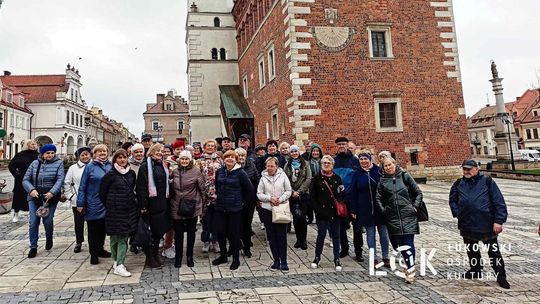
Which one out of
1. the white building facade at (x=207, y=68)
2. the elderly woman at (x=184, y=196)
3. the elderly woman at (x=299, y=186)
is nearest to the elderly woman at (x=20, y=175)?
the elderly woman at (x=184, y=196)

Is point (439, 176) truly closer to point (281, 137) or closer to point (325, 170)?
point (281, 137)

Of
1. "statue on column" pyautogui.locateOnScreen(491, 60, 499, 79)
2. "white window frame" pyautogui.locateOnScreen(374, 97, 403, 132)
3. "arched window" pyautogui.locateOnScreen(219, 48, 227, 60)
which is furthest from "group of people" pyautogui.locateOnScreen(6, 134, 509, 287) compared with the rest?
"statue on column" pyautogui.locateOnScreen(491, 60, 499, 79)

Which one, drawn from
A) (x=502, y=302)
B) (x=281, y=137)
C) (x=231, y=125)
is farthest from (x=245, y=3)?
(x=502, y=302)

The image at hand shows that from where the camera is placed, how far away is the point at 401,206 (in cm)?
499

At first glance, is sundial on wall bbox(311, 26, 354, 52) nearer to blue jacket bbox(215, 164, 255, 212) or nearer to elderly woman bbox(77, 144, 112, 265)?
blue jacket bbox(215, 164, 255, 212)

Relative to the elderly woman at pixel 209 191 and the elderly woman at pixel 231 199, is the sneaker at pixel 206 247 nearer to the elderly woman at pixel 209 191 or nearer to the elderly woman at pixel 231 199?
the elderly woman at pixel 209 191

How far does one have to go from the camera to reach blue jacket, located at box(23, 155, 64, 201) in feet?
20.3

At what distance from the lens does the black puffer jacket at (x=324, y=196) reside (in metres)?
5.39

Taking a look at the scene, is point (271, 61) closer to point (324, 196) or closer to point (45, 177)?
point (45, 177)

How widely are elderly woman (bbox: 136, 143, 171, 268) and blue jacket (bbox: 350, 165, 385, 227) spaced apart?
292 cm

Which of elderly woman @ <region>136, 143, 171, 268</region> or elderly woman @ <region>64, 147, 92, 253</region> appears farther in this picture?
elderly woman @ <region>64, 147, 92, 253</region>

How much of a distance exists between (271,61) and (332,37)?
3.74 m

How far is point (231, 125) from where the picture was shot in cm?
2217

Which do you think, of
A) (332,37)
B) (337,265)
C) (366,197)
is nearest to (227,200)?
(337,265)
